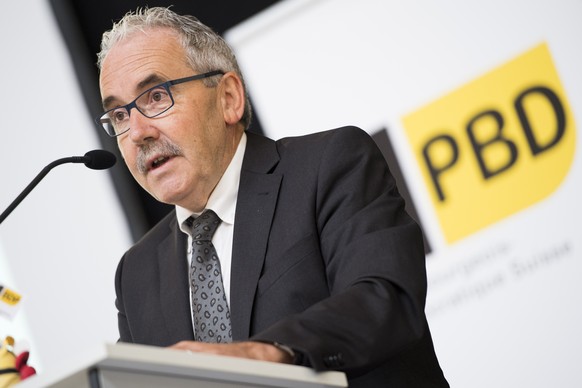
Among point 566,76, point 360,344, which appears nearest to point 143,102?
point 360,344

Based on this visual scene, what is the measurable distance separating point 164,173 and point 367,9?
183 centimetres

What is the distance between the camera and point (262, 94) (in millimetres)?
4145

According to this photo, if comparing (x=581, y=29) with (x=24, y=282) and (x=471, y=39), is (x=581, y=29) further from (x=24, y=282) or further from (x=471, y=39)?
(x=24, y=282)

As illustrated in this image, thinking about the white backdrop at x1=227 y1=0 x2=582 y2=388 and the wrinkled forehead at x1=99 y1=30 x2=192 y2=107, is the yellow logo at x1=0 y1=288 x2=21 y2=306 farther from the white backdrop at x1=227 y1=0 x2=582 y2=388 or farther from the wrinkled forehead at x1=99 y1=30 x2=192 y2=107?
the white backdrop at x1=227 y1=0 x2=582 y2=388

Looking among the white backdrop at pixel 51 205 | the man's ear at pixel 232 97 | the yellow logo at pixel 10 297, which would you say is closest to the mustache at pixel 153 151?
the man's ear at pixel 232 97

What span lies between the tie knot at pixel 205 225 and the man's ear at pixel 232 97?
0.99 feet

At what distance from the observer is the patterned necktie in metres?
2.20

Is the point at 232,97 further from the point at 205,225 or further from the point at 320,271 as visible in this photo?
the point at 320,271

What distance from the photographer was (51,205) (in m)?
4.44

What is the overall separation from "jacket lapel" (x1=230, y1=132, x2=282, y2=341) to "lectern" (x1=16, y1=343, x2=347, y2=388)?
1.88 feet

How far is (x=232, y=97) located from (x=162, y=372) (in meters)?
1.38

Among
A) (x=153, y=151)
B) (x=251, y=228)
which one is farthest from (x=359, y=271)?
(x=153, y=151)

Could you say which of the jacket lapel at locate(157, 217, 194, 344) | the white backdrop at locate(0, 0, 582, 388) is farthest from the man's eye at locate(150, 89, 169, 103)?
the white backdrop at locate(0, 0, 582, 388)

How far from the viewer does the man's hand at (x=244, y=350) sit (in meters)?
1.53
